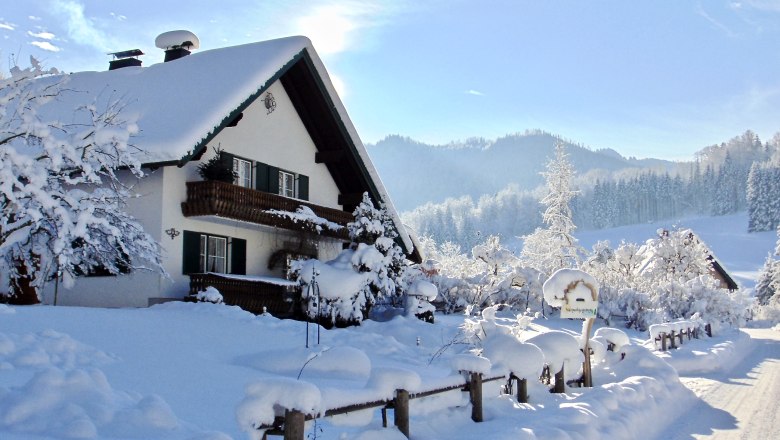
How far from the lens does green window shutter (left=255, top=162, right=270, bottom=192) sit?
69.3 feet

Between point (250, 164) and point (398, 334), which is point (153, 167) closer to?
point (250, 164)

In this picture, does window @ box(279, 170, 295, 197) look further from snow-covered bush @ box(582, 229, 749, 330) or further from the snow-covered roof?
snow-covered bush @ box(582, 229, 749, 330)

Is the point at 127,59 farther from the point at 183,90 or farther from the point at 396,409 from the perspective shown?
the point at 396,409

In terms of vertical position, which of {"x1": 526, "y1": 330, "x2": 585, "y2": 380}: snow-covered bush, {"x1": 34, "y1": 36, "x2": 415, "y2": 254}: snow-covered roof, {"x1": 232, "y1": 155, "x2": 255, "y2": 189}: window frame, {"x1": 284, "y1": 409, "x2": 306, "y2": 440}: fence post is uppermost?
{"x1": 34, "y1": 36, "x2": 415, "y2": 254}: snow-covered roof

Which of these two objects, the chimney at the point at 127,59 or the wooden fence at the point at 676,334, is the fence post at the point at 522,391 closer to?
the wooden fence at the point at 676,334

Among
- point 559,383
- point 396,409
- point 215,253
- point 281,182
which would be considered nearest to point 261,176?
point 281,182

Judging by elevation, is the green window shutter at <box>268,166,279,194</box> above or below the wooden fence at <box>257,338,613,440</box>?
above

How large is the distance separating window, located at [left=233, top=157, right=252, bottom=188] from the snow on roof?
2.40m

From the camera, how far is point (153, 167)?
1723 cm

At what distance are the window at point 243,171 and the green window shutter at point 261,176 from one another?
209 millimetres

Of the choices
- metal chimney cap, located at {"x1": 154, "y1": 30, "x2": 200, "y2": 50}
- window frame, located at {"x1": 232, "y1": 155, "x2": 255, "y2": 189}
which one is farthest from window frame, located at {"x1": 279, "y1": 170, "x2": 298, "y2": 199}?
metal chimney cap, located at {"x1": 154, "y1": 30, "x2": 200, "y2": 50}

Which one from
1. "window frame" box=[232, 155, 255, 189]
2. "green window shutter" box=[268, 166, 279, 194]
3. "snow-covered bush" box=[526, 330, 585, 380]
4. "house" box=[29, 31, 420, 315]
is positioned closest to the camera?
"snow-covered bush" box=[526, 330, 585, 380]

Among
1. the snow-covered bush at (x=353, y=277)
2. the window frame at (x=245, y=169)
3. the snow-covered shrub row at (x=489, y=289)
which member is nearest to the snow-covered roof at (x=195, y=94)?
the window frame at (x=245, y=169)

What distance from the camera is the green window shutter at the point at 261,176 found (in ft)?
69.3
